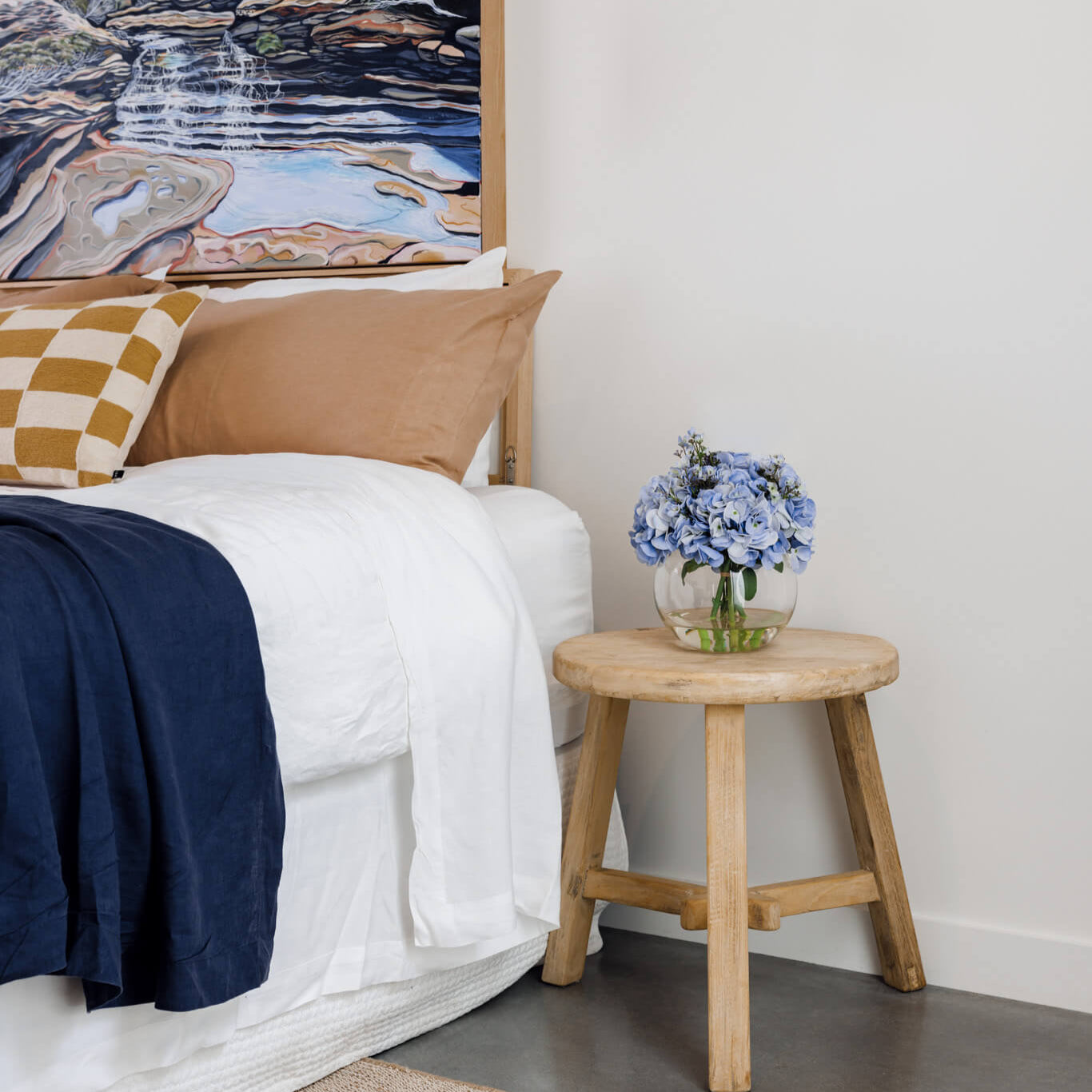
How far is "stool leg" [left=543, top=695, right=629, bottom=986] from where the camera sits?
69.7 inches

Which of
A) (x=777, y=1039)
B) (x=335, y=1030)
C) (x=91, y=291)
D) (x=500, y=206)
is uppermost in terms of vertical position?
(x=500, y=206)

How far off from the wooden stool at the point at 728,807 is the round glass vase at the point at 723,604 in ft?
0.09

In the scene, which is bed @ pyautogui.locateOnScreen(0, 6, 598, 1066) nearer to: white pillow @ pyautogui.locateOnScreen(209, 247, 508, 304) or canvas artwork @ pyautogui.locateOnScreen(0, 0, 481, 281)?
white pillow @ pyautogui.locateOnScreen(209, 247, 508, 304)

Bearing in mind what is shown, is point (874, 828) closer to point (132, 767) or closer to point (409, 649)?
point (409, 649)

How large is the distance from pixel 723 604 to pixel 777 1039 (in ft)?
1.95

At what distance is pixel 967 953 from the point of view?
1.81 meters

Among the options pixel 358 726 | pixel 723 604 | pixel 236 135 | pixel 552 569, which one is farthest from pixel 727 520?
pixel 236 135

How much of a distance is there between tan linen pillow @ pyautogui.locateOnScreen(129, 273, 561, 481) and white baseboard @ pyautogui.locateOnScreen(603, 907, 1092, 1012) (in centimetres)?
92

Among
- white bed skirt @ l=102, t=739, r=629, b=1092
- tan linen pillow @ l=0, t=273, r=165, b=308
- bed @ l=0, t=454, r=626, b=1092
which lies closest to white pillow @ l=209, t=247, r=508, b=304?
tan linen pillow @ l=0, t=273, r=165, b=308

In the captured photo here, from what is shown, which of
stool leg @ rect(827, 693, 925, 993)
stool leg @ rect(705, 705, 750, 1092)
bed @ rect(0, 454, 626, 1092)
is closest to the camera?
bed @ rect(0, 454, 626, 1092)

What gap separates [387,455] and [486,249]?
59 cm

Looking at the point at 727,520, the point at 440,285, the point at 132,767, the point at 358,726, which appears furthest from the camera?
the point at 440,285

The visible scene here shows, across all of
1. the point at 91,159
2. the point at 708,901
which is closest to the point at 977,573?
the point at 708,901

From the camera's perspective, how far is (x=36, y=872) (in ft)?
3.27
